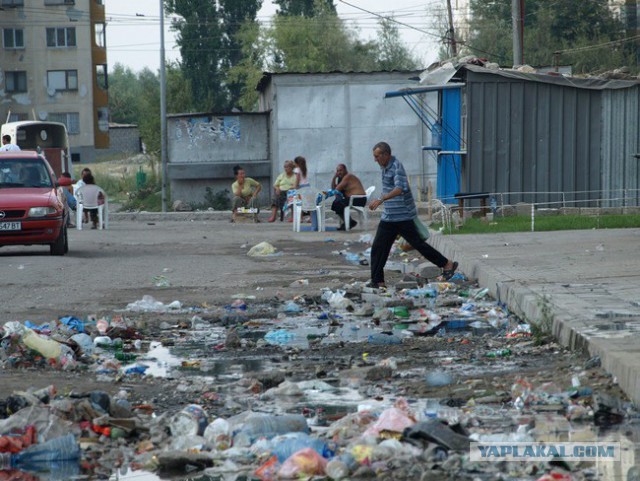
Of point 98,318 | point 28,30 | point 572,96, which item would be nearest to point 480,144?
point 572,96

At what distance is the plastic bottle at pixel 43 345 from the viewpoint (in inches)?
314

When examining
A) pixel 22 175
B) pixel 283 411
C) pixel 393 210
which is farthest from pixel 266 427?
pixel 22 175

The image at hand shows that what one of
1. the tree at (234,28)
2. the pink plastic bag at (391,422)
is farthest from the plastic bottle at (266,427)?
the tree at (234,28)

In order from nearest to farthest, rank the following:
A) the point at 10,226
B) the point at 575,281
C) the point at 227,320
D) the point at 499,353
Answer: the point at 499,353 → the point at 227,320 → the point at 575,281 → the point at 10,226

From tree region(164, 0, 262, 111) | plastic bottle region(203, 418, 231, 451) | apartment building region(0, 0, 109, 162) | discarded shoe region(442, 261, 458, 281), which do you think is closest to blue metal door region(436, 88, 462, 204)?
discarded shoe region(442, 261, 458, 281)

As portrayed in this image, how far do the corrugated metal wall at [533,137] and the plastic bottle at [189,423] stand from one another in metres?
18.9

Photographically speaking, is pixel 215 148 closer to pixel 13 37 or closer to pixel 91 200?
pixel 91 200

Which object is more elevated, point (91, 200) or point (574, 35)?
point (574, 35)

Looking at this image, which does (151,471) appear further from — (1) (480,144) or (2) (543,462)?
(1) (480,144)

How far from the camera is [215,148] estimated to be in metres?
37.2

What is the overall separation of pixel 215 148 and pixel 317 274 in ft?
75.9

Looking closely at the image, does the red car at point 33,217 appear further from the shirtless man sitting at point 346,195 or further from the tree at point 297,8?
the tree at point 297,8

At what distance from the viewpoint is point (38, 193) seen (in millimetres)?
18125

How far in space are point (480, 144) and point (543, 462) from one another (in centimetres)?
1981
